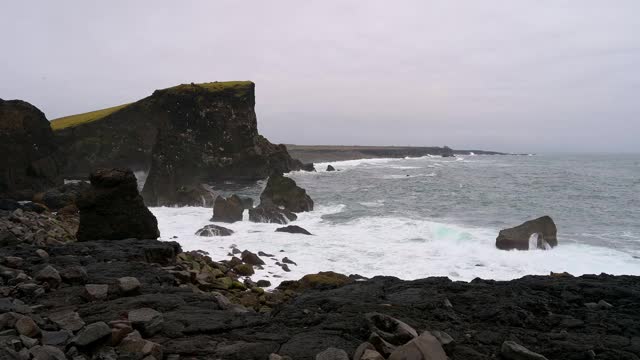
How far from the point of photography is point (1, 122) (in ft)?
92.1

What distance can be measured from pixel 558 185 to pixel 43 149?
47656mm

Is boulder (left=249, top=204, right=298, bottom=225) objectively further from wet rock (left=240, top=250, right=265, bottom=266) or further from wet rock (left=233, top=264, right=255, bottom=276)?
wet rock (left=233, top=264, right=255, bottom=276)

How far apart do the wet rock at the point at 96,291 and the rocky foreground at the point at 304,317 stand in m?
0.01

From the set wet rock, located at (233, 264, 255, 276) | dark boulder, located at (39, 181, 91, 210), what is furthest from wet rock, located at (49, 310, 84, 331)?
dark boulder, located at (39, 181, 91, 210)

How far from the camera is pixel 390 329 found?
561 centimetres

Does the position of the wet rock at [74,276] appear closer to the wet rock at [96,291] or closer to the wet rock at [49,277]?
the wet rock at [49,277]

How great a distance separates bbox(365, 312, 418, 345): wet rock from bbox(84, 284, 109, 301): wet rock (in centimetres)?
393

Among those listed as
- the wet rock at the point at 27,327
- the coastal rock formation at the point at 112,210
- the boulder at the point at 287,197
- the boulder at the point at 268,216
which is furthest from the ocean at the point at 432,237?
the wet rock at the point at 27,327

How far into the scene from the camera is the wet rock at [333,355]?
4892 millimetres

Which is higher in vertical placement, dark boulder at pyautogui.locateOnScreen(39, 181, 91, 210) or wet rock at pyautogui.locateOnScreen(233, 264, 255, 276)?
dark boulder at pyautogui.locateOnScreen(39, 181, 91, 210)

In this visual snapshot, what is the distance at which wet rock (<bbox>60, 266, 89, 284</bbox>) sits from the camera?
7645mm

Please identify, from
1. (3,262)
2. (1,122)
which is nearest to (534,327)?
(3,262)

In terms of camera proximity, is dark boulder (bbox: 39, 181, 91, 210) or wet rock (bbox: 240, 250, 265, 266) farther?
dark boulder (bbox: 39, 181, 91, 210)

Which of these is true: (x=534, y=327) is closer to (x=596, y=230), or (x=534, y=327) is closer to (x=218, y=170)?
(x=596, y=230)
